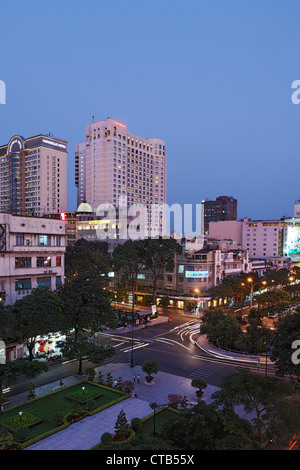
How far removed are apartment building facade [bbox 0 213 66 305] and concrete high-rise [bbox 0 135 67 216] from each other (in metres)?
127

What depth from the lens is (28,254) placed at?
44.6 metres

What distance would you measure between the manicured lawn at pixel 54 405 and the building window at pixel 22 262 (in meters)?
16.6

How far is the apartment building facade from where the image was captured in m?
41.8

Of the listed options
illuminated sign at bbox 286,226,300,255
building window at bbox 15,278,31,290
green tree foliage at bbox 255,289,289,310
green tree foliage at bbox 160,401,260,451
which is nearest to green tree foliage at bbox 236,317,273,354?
green tree foliage at bbox 160,401,260,451

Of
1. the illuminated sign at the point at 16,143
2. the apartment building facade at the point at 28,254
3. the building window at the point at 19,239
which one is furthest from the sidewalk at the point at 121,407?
the illuminated sign at the point at 16,143

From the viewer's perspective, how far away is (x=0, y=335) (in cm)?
3203

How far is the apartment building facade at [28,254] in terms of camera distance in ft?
137

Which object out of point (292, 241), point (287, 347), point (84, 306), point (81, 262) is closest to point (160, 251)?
point (81, 262)

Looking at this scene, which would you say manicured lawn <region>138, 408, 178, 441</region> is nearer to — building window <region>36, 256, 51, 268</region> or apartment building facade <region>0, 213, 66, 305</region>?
apartment building facade <region>0, 213, 66, 305</region>

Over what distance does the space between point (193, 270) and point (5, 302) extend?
46215 millimetres

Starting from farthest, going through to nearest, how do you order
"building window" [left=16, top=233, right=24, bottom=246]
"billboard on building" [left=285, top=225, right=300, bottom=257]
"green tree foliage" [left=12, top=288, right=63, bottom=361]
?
"billboard on building" [left=285, top=225, right=300, bottom=257] < "building window" [left=16, top=233, right=24, bottom=246] < "green tree foliage" [left=12, top=288, right=63, bottom=361]

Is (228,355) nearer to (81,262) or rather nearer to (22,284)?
(22,284)

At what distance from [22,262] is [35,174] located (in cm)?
13843

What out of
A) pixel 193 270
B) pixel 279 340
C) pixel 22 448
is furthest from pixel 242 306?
pixel 22 448
